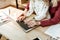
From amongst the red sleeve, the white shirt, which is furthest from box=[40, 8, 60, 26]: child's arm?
the white shirt

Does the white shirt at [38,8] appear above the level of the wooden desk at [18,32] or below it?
above

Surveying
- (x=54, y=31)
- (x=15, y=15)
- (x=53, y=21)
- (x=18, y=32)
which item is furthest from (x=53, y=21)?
(x=15, y=15)

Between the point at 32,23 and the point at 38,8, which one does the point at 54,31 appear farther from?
the point at 38,8

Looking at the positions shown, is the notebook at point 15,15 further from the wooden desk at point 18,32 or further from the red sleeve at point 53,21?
the red sleeve at point 53,21

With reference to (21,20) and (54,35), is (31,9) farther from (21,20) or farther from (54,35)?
(54,35)

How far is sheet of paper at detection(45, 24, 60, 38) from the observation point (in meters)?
1.20

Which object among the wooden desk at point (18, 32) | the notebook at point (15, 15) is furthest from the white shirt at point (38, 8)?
the wooden desk at point (18, 32)

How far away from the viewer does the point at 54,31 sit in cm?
126

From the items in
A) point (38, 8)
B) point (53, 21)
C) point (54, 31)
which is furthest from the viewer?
point (38, 8)

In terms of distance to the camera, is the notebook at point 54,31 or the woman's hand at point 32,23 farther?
the woman's hand at point 32,23

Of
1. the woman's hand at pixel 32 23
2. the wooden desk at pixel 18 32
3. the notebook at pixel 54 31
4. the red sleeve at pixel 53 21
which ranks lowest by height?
the wooden desk at pixel 18 32

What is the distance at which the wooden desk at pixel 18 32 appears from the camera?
120 cm

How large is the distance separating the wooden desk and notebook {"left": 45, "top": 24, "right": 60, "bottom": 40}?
1.9 inches

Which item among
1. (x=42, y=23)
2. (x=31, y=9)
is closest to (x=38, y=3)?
(x=31, y=9)
